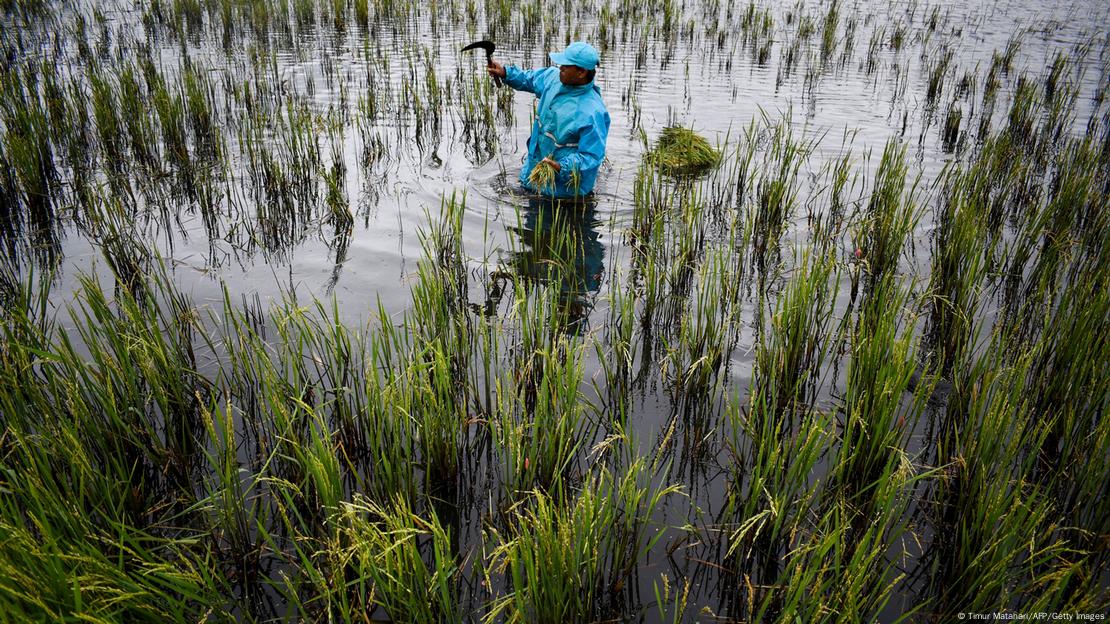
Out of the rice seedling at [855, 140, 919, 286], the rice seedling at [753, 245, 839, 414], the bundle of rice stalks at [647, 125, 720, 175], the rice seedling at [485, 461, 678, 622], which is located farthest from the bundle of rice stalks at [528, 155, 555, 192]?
the rice seedling at [485, 461, 678, 622]

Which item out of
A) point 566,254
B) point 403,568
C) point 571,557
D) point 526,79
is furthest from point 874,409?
point 526,79

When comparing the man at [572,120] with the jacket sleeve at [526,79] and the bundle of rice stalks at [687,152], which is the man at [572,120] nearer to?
the jacket sleeve at [526,79]

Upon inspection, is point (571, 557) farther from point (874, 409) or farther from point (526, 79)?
point (526, 79)

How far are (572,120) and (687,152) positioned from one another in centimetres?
151

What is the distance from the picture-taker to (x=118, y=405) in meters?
2.67

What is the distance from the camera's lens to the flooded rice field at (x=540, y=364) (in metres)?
2.06

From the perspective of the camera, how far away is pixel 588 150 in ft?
A: 18.1

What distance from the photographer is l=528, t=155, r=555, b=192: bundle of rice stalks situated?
17.4 feet

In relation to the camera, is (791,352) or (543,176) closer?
(791,352)

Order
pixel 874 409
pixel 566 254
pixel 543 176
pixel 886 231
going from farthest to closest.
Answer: pixel 543 176 → pixel 566 254 → pixel 886 231 → pixel 874 409

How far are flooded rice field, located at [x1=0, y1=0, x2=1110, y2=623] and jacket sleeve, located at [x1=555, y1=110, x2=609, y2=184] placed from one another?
0.44m

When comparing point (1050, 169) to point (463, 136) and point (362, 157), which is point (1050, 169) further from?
point (362, 157)

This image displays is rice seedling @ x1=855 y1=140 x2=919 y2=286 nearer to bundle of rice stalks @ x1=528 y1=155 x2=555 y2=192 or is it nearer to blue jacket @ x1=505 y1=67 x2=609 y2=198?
blue jacket @ x1=505 y1=67 x2=609 y2=198

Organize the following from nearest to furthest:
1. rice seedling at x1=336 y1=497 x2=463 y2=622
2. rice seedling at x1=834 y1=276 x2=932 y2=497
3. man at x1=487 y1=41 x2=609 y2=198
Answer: rice seedling at x1=336 y1=497 x2=463 y2=622
rice seedling at x1=834 y1=276 x2=932 y2=497
man at x1=487 y1=41 x2=609 y2=198
